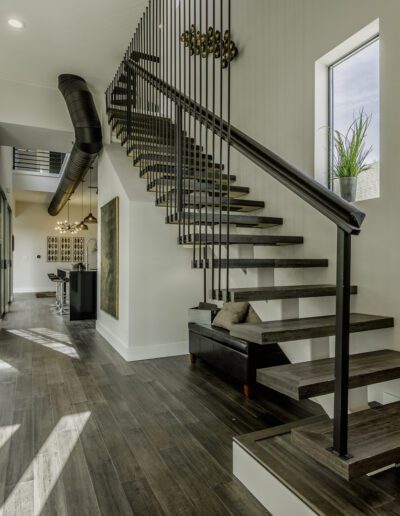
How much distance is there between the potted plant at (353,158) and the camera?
2.48m

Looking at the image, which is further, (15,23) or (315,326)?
(15,23)

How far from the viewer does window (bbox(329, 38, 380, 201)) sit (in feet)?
8.41

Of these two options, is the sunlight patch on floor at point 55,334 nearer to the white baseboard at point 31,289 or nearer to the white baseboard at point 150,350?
Result: the white baseboard at point 150,350

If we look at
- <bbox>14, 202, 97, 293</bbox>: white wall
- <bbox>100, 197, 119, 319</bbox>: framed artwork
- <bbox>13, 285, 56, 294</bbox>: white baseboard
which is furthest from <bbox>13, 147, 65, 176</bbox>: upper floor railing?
<bbox>100, 197, 119, 319</bbox>: framed artwork

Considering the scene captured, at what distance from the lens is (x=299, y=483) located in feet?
4.94

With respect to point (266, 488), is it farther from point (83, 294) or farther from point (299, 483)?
point (83, 294)

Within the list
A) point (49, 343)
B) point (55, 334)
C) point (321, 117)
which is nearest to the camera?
point (321, 117)

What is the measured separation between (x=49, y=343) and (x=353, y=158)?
178 inches

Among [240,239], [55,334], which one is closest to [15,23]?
[240,239]

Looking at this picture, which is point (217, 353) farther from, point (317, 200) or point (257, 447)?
point (317, 200)

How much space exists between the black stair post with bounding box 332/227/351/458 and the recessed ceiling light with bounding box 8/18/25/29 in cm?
453

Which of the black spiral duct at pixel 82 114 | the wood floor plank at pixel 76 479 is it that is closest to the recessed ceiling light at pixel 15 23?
the black spiral duct at pixel 82 114

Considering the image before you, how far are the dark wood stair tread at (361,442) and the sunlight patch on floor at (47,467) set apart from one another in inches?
51.2

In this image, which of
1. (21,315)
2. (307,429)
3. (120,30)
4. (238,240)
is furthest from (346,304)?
(21,315)
